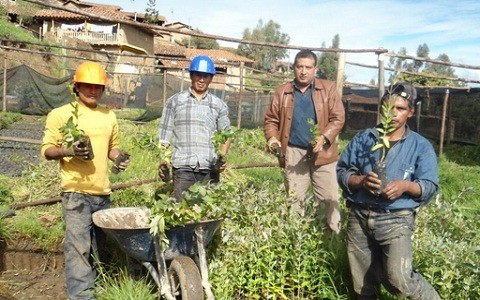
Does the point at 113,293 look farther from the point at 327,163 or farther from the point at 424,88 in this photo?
the point at 424,88

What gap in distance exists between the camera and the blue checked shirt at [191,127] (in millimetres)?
4398

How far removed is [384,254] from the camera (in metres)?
3.25

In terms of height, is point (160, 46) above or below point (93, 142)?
above

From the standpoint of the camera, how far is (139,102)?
65.0 ft

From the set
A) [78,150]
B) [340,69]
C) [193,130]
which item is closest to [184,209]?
[78,150]

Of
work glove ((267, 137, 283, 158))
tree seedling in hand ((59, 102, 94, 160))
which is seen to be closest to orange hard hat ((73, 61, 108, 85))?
tree seedling in hand ((59, 102, 94, 160))

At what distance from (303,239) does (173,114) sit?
61.9 inches

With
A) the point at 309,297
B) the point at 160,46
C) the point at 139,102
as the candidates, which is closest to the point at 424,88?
the point at 139,102

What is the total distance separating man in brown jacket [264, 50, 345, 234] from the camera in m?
4.63

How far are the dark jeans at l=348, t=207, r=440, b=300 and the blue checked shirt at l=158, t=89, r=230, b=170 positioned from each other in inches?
58.9

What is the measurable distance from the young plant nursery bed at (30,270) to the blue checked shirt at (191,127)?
1.44 meters

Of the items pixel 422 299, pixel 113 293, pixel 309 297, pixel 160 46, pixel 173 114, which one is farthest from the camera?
pixel 160 46

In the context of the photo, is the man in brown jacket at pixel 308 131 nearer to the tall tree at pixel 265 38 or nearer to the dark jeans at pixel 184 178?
the dark jeans at pixel 184 178

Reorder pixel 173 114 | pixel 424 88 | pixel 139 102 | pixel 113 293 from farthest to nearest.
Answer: pixel 139 102 → pixel 424 88 → pixel 173 114 → pixel 113 293
